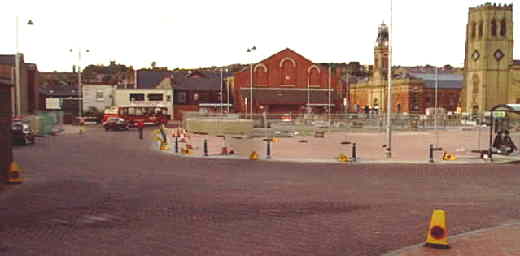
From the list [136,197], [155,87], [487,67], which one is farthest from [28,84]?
[487,67]

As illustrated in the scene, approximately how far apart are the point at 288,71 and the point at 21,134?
164ft

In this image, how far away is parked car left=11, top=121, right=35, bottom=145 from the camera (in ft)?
103

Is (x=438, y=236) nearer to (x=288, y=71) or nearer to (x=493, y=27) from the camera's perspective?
(x=288, y=71)

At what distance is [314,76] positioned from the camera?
255ft

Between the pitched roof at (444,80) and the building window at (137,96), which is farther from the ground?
the pitched roof at (444,80)

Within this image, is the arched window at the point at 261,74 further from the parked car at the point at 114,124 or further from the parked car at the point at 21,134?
the parked car at the point at 21,134

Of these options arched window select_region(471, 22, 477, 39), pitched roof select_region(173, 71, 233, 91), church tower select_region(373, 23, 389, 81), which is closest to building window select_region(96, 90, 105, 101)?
pitched roof select_region(173, 71, 233, 91)

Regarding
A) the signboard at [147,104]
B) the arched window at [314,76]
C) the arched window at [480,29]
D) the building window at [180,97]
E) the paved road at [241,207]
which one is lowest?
the paved road at [241,207]

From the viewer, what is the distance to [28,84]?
239 feet

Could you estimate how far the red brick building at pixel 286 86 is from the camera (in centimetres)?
7531

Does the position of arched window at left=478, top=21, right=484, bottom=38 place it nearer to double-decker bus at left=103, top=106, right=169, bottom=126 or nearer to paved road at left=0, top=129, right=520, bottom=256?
double-decker bus at left=103, top=106, right=169, bottom=126

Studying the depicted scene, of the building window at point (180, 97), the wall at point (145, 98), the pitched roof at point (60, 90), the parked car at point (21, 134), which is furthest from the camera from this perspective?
the pitched roof at point (60, 90)

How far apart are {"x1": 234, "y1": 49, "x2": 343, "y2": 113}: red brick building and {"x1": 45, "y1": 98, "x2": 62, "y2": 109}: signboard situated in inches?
1326

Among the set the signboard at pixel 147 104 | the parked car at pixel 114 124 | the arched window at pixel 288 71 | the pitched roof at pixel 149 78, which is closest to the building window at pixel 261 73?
the arched window at pixel 288 71
